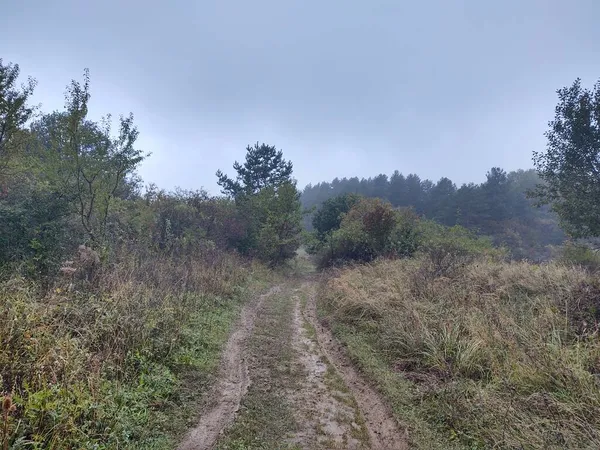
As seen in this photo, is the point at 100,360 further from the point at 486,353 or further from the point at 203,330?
the point at 486,353

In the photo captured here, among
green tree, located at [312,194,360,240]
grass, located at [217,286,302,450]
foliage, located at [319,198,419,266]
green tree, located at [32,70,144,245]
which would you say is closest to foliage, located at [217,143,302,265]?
foliage, located at [319,198,419,266]

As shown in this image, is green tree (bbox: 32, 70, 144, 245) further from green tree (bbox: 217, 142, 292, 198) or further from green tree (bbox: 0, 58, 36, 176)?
green tree (bbox: 217, 142, 292, 198)

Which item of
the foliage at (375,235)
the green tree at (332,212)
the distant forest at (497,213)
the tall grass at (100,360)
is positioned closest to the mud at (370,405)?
the tall grass at (100,360)

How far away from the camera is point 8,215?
328 inches

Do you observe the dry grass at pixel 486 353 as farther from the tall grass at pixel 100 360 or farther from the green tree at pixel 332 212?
the green tree at pixel 332 212

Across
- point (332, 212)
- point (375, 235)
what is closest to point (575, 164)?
point (375, 235)

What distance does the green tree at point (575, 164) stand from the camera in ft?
59.5

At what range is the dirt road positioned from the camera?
395 centimetres

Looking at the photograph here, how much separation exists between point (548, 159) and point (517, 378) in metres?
19.8

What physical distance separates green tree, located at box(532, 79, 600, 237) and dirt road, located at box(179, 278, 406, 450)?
18.3 meters

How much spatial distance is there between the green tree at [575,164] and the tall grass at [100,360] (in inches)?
796

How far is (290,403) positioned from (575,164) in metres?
22.1

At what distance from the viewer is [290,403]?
4.84 meters

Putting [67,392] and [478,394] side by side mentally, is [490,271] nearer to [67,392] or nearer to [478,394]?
[478,394]
